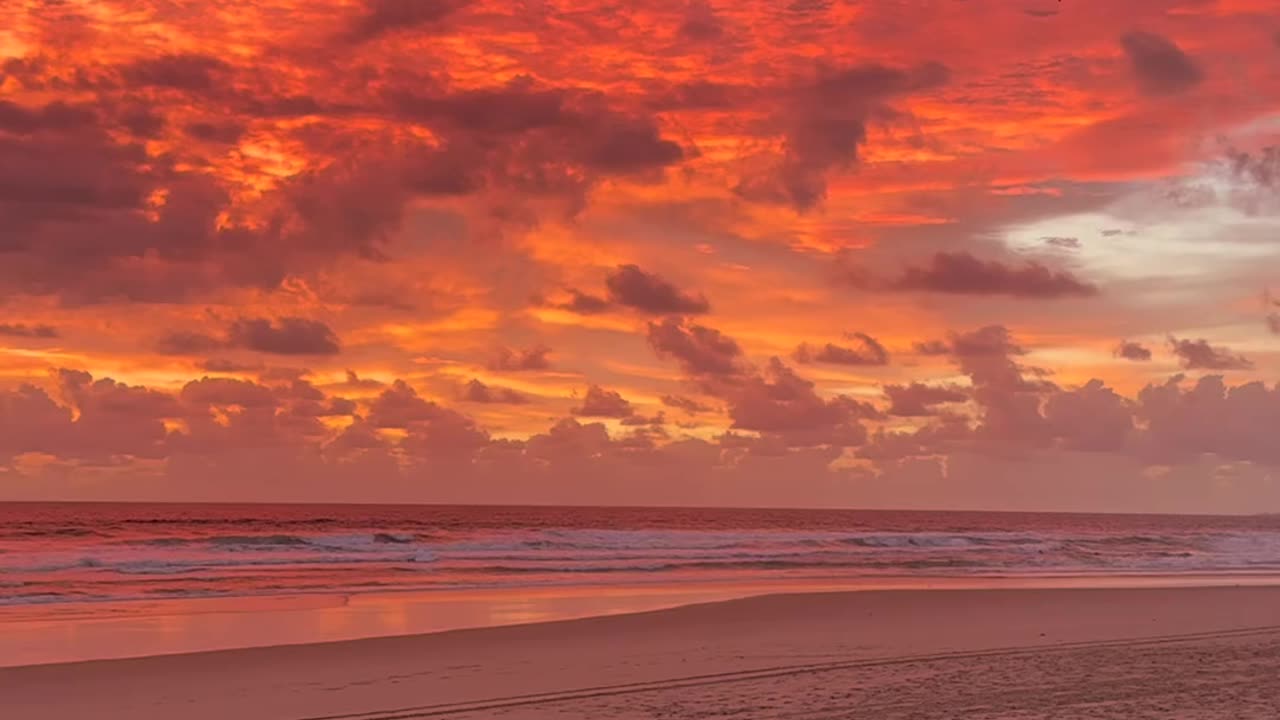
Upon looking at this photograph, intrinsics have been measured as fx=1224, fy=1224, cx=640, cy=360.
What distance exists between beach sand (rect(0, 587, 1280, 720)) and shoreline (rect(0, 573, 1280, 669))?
175cm

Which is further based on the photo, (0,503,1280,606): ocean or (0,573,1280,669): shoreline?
(0,503,1280,606): ocean

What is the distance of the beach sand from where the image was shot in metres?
15.7

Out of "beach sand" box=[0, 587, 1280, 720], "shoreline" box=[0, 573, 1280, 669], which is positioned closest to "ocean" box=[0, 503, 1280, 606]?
"shoreline" box=[0, 573, 1280, 669]

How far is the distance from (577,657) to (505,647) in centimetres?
205

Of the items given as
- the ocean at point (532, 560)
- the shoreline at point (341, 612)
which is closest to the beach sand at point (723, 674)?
the shoreline at point (341, 612)

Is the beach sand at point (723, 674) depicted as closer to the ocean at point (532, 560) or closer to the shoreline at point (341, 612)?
the shoreline at point (341, 612)

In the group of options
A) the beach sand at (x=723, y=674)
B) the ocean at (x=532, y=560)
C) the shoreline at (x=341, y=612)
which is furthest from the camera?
the ocean at (x=532, y=560)

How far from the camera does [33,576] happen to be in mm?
43969

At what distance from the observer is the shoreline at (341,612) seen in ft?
76.8

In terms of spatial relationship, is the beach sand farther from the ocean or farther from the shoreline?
the ocean

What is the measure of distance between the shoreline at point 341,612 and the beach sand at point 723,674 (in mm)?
1750

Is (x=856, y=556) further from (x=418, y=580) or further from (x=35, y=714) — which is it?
(x=35, y=714)

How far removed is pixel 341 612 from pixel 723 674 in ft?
46.4

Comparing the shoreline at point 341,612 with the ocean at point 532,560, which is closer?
A: the shoreline at point 341,612
